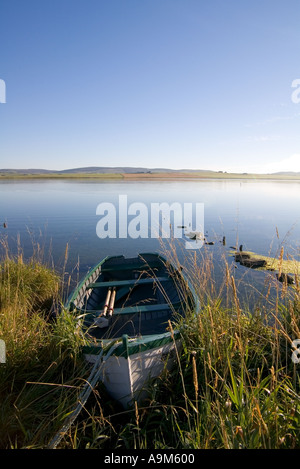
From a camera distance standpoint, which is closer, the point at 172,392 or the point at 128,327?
the point at 172,392

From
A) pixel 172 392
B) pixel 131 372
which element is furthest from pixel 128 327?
pixel 172 392

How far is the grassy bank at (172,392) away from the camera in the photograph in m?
2.56

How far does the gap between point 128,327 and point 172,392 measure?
83.6 inches

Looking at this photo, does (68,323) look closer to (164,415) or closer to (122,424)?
(122,424)

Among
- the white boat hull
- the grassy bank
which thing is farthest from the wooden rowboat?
the grassy bank

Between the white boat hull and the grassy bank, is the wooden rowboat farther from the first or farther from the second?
the grassy bank

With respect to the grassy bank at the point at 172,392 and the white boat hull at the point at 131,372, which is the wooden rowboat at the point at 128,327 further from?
the grassy bank at the point at 172,392

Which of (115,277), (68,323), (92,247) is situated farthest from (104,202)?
(68,323)

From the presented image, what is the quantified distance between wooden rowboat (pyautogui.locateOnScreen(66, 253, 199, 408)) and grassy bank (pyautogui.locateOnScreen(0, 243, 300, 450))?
210 millimetres

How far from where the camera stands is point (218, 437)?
8.34 ft

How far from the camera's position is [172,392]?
3674 mm

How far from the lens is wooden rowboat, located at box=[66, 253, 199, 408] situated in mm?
3674

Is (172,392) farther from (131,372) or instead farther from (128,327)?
(128,327)
